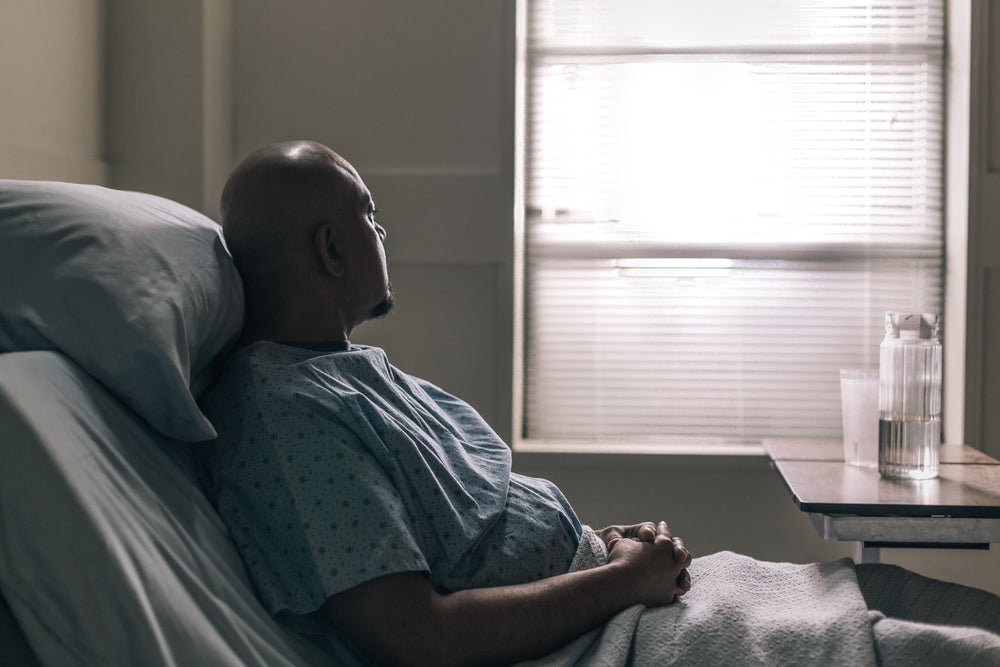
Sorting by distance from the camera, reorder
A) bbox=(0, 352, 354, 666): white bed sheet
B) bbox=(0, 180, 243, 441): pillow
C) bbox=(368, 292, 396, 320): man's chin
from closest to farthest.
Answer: bbox=(0, 352, 354, 666): white bed sheet < bbox=(0, 180, 243, 441): pillow < bbox=(368, 292, 396, 320): man's chin

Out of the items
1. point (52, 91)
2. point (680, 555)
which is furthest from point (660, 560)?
point (52, 91)

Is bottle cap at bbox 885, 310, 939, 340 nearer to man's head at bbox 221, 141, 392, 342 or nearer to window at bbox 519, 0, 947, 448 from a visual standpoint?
window at bbox 519, 0, 947, 448

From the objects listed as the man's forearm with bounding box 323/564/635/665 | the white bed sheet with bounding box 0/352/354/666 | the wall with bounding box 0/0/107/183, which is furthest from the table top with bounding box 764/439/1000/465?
the wall with bounding box 0/0/107/183

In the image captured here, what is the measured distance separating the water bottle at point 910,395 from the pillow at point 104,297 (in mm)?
1321

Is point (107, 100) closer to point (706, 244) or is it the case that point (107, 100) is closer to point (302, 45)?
point (302, 45)

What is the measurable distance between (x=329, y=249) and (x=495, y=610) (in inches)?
22.1

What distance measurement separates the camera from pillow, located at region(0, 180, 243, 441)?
0.93 metres

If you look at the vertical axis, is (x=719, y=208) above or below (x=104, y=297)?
above

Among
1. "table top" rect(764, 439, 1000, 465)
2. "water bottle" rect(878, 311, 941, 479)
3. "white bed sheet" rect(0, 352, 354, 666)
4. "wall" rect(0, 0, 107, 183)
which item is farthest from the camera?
"table top" rect(764, 439, 1000, 465)

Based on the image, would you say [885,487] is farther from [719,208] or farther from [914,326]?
[719,208]

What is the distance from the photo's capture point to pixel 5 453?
2.60 feet

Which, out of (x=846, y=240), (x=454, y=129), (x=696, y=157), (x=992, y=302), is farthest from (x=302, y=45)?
(x=992, y=302)

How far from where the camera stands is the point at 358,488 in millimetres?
1007

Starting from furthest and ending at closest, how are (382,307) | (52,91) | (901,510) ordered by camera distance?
(52,91)
(901,510)
(382,307)
